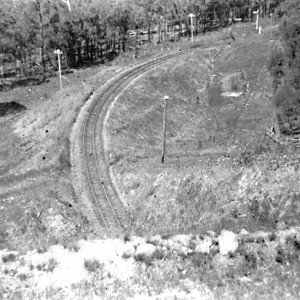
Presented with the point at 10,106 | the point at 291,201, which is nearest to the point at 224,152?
the point at 291,201

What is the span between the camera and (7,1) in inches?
3821

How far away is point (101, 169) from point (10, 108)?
3441 cm

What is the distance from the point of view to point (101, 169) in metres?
36.8

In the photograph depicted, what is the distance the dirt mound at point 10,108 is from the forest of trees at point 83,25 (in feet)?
48.3

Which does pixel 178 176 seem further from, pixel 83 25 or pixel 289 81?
pixel 83 25

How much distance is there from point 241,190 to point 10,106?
157 ft

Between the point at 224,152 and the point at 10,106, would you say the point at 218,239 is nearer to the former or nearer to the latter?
the point at 224,152

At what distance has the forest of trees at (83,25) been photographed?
262 ft

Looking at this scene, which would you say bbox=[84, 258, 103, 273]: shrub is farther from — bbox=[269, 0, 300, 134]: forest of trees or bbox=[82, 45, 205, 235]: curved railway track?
bbox=[269, 0, 300, 134]: forest of trees

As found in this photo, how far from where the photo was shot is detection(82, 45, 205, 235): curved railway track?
100ft

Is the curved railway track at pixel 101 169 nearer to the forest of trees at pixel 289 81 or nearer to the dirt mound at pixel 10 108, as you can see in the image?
the dirt mound at pixel 10 108

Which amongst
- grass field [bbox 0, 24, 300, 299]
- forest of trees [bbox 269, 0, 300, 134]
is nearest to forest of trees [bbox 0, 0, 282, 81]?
grass field [bbox 0, 24, 300, 299]

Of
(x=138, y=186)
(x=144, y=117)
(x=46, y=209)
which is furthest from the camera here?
(x=144, y=117)

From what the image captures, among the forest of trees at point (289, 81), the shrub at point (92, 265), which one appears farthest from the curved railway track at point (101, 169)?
the forest of trees at point (289, 81)
